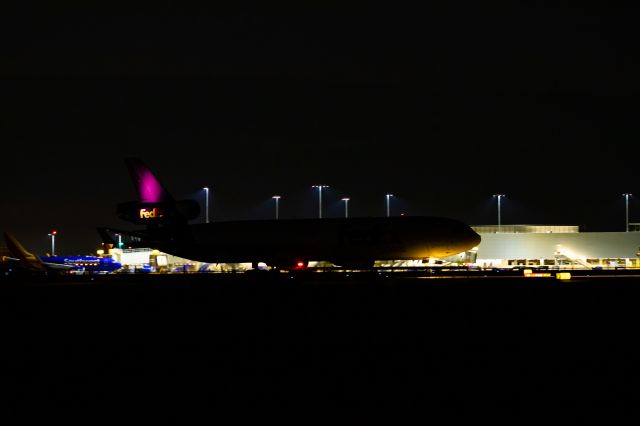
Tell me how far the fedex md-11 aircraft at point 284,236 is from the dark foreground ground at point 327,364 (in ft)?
139

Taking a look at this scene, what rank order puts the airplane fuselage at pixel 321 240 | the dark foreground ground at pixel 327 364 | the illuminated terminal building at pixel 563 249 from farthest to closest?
the illuminated terminal building at pixel 563 249 → the airplane fuselage at pixel 321 240 → the dark foreground ground at pixel 327 364

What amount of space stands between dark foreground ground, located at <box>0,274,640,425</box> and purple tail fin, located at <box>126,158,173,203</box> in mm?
51579

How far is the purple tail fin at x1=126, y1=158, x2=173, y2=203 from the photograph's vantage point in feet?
296

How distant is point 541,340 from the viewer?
24891mm

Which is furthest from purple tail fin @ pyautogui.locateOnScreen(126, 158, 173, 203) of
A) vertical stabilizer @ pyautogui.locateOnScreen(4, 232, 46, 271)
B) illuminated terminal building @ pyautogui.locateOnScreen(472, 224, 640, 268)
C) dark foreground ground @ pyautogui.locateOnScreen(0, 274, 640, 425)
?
illuminated terminal building @ pyautogui.locateOnScreen(472, 224, 640, 268)

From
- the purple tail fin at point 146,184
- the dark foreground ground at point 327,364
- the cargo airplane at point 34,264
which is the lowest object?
the dark foreground ground at point 327,364

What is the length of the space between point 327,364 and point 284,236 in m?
65.8

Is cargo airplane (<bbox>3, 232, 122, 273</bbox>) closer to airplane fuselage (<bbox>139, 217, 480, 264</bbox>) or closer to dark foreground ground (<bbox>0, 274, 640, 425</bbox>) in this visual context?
airplane fuselage (<bbox>139, 217, 480, 264</bbox>)

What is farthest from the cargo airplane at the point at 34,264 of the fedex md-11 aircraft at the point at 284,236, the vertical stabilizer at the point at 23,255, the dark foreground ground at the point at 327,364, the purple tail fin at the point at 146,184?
the dark foreground ground at the point at 327,364

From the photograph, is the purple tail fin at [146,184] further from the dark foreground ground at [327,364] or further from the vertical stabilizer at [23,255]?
the dark foreground ground at [327,364]

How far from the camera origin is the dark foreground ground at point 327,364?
15.0 m

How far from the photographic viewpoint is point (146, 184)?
90688mm

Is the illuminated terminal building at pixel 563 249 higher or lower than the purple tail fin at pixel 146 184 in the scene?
lower

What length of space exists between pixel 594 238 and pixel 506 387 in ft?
421
